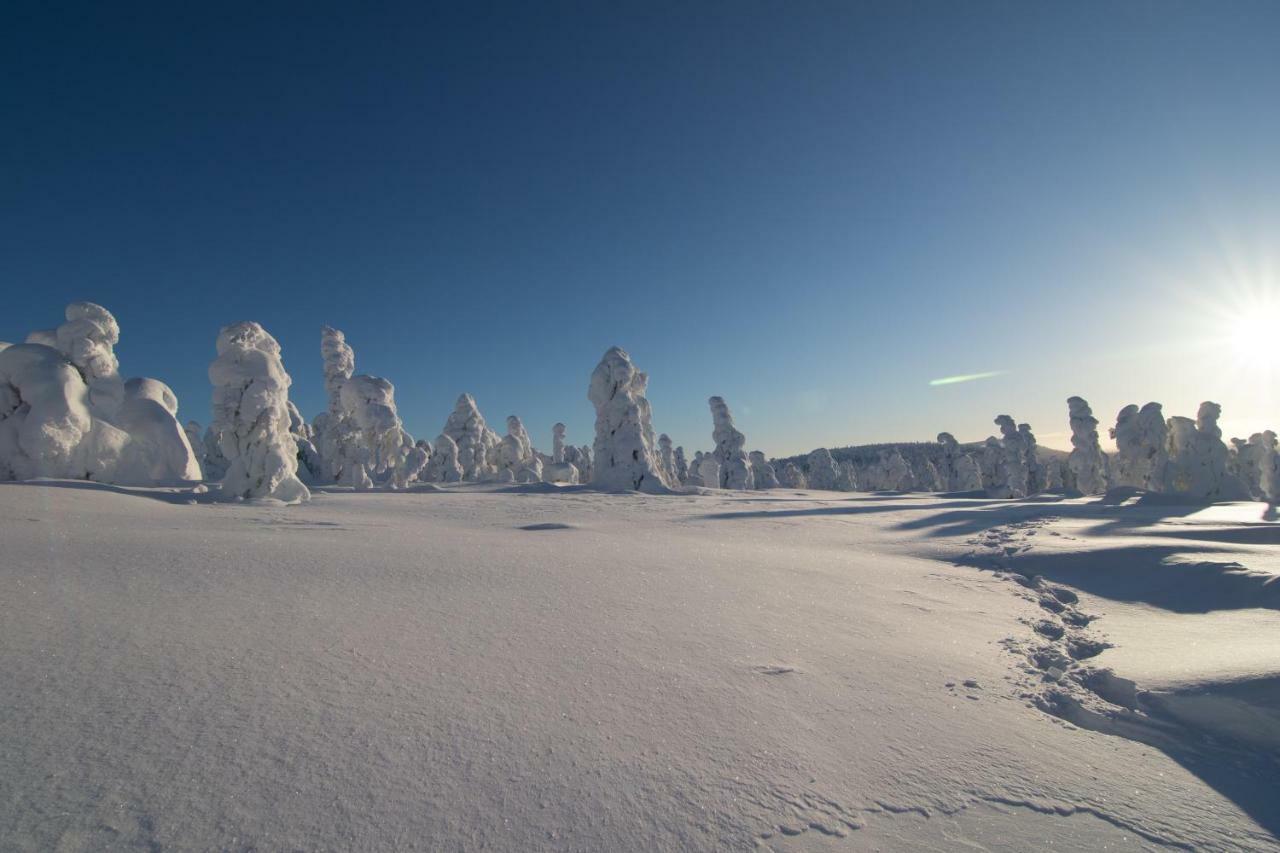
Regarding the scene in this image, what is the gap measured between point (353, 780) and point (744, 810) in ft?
5.00

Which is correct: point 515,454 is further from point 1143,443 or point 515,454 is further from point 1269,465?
point 1269,465

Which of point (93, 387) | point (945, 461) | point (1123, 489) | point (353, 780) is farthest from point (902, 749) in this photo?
point (945, 461)

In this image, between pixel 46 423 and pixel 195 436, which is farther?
pixel 195 436

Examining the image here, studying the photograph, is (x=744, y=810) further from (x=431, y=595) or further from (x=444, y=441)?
(x=444, y=441)

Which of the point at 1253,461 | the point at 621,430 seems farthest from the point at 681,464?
the point at 1253,461

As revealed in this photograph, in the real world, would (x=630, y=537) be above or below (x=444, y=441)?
below

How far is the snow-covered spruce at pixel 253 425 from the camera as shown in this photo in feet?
45.3

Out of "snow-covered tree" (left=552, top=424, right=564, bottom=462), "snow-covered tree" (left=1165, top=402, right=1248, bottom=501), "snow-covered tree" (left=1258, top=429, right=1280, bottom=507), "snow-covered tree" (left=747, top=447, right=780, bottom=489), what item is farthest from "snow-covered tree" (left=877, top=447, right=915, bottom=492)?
"snow-covered tree" (left=552, top=424, right=564, bottom=462)

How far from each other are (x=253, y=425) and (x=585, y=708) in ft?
50.0

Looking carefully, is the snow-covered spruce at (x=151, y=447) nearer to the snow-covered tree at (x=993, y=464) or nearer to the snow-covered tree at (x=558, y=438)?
the snow-covered tree at (x=558, y=438)

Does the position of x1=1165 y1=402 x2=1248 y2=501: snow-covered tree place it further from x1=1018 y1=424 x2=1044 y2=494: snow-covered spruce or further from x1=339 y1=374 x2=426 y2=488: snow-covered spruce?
x1=339 y1=374 x2=426 y2=488: snow-covered spruce

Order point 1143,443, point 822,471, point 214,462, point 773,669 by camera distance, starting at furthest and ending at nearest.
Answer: point 822,471 → point 214,462 → point 1143,443 → point 773,669

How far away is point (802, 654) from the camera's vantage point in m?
3.94

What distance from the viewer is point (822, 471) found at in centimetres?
6831
